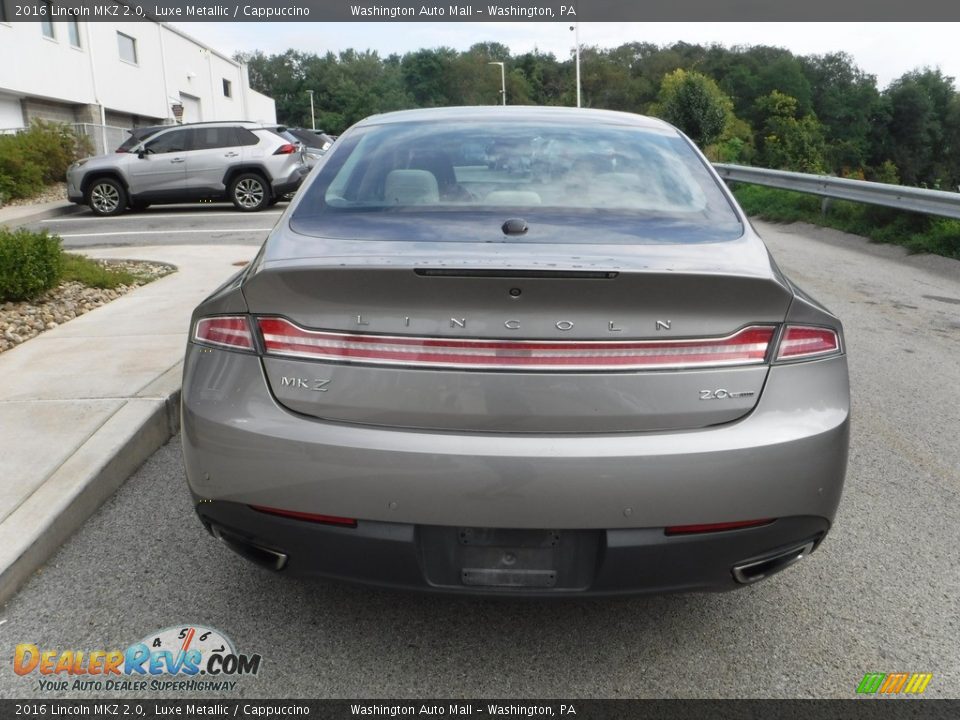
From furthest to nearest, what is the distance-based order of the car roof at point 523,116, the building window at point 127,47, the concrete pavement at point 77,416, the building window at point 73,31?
the building window at point 127,47, the building window at point 73,31, the car roof at point 523,116, the concrete pavement at point 77,416

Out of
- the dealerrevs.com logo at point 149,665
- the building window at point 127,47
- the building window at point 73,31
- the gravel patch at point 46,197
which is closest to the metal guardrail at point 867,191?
the dealerrevs.com logo at point 149,665

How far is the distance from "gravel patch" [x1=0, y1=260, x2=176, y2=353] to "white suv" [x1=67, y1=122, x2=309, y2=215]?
893cm

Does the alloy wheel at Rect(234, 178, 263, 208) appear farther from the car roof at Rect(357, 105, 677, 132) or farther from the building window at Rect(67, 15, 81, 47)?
the building window at Rect(67, 15, 81, 47)

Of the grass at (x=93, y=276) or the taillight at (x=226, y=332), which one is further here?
the grass at (x=93, y=276)

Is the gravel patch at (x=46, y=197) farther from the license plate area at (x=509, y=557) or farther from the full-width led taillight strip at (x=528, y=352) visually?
the license plate area at (x=509, y=557)

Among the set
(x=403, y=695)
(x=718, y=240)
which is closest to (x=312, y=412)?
(x=403, y=695)

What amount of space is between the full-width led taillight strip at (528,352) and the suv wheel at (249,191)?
643 inches

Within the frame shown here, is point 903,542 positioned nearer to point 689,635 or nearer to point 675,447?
point 689,635

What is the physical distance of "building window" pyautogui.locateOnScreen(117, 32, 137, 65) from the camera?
120 ft

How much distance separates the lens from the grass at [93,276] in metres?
8.44

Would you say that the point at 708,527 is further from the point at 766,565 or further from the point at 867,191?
the point at 867,191

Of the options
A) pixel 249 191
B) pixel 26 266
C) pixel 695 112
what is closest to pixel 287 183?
pixel 249 191

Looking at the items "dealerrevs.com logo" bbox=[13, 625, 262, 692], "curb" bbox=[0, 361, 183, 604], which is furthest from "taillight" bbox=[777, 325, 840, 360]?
"curb" bbox=[0, 361, 183, 604]

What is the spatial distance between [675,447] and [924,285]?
8112 millimetres
